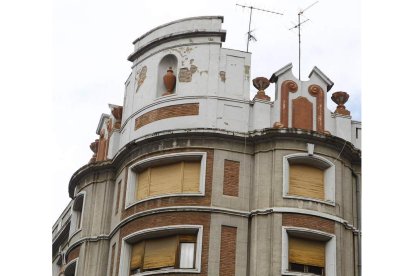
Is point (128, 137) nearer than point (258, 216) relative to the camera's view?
No

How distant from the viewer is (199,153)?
2797cm

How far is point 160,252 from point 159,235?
51cm

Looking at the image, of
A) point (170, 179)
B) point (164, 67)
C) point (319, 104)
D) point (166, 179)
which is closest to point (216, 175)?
point (170, 179)

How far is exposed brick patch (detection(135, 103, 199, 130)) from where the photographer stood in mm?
28753

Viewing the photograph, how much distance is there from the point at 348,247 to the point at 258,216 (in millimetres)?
2956

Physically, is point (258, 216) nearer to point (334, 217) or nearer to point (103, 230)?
point (334, 217)

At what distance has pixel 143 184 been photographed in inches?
1128

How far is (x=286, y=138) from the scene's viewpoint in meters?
28.2

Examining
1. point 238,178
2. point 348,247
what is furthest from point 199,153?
point 348,247

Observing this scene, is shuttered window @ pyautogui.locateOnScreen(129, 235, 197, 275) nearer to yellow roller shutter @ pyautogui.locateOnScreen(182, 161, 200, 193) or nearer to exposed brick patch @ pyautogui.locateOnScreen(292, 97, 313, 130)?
yellow roller shutter @ pyautogui.locateOnScreen(182, 161, 200, 193)

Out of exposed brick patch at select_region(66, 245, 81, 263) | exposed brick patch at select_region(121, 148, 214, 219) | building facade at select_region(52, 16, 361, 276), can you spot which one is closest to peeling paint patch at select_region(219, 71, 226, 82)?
building facade at select_region(52, 16, 361, 276)

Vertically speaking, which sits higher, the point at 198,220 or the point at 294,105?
the point at 294,105

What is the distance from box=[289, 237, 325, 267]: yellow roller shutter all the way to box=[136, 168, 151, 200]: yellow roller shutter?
479cm

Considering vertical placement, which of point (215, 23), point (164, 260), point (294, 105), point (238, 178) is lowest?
point (164, 260)
